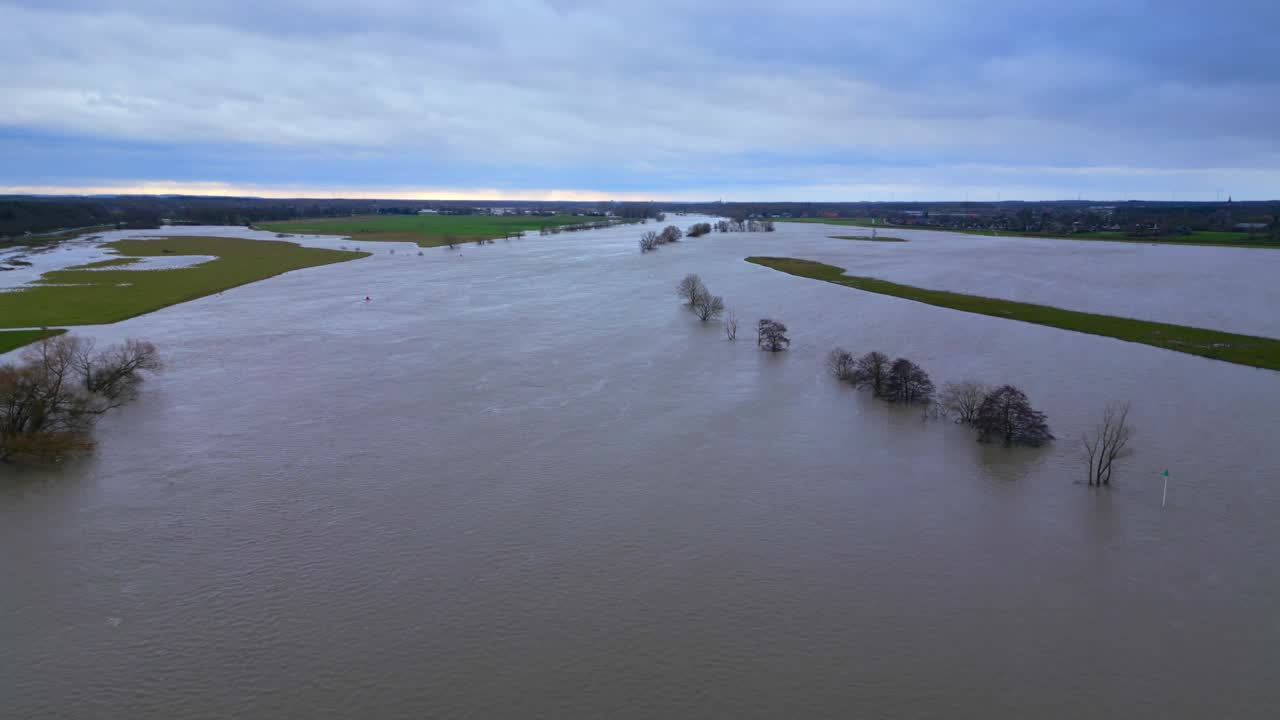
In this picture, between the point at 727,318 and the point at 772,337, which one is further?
the point at 727,318

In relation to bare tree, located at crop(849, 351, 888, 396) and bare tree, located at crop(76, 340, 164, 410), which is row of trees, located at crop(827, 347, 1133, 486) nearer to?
bare tree, located at crop(849, 351, 888, 396)

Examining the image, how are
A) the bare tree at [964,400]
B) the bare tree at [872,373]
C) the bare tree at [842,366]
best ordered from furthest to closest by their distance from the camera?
the bare tree at [842,366] → the bare tree at [872,373] → the bare tree at [964,400]

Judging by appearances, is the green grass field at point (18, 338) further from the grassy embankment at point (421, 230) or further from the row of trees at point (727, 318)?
the grassy embankment at point (421, 230)

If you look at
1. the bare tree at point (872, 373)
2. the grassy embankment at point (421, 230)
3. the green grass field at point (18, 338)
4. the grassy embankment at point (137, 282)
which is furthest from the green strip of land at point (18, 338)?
the grassy embankment at point (421, 230)

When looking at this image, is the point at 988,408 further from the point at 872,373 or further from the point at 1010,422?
the point at 872,373

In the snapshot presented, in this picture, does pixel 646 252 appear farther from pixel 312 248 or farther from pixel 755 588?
pixel 755 588

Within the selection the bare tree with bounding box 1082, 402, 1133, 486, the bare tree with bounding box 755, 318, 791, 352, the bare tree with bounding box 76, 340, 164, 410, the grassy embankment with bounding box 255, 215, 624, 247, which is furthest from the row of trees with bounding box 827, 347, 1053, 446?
the grassy embankment with bounding box 255, 215, 624, 247

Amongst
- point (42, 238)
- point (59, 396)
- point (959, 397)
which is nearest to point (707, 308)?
point (959, 397)
